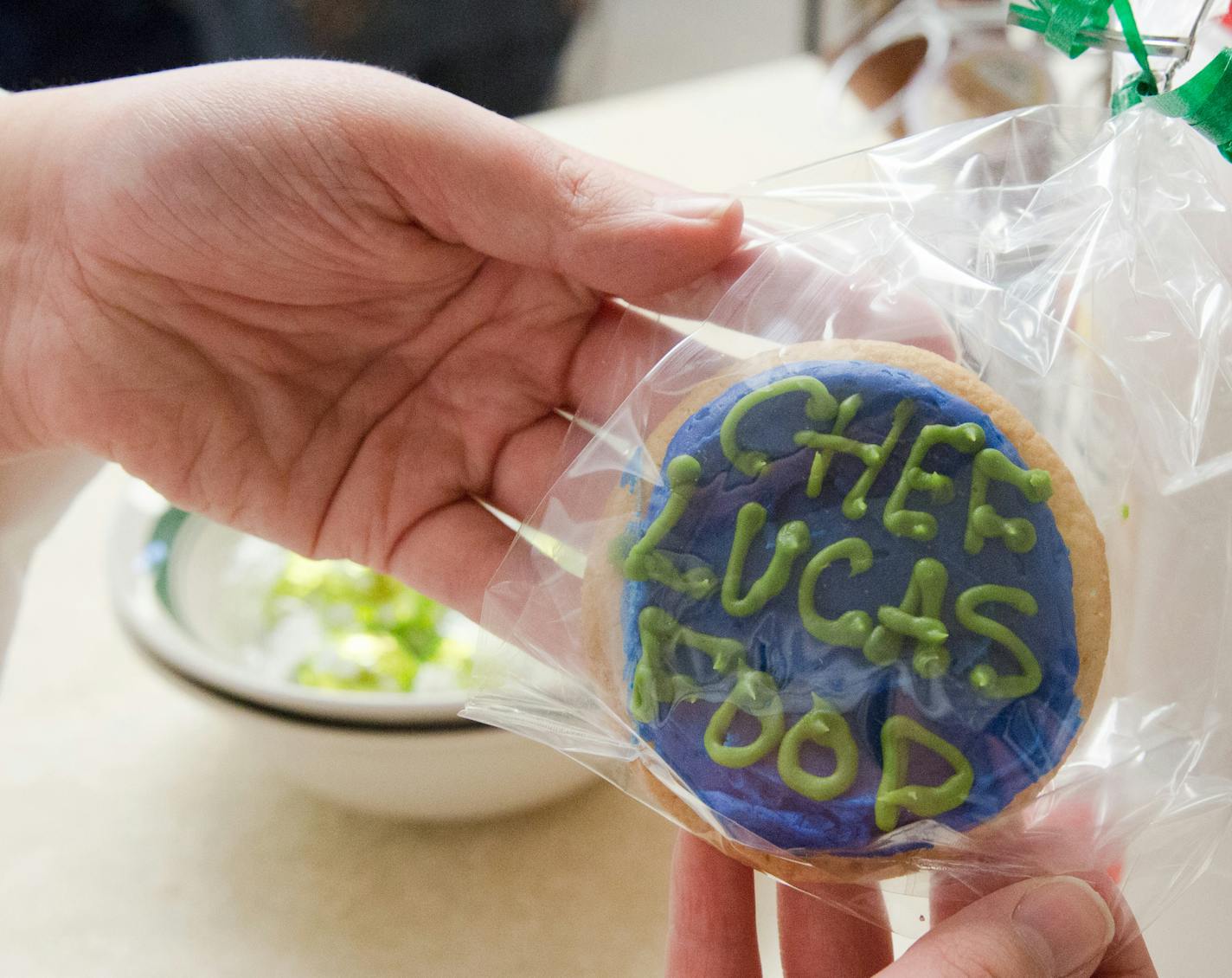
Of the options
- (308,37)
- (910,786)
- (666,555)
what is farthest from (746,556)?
(308,37)

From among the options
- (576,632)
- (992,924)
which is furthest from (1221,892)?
(576,632)

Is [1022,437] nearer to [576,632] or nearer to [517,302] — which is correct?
[576,632]

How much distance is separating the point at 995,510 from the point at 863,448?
8 cm

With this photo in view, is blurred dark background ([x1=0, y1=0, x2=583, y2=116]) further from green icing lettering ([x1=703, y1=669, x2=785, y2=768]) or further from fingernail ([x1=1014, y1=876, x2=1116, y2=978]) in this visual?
fingernail ([x1=1014, y1=876, x2=1116, y2=978])

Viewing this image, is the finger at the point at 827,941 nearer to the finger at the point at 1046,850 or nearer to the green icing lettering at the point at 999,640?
the finger at the point at 1046,850

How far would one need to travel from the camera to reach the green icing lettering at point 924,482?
599 mm

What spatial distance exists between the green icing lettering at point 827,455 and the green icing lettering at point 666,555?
63 millimetres

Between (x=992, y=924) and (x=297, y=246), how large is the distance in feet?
2.07

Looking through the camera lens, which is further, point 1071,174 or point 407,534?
point 407,534

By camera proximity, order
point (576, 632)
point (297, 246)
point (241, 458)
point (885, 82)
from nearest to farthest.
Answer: point (576, 632) < point (297, 246) < point (241, 458) < point (885, 82)

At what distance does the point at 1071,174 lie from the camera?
656 mm

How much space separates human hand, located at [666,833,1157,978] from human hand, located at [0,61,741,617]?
0.29 metres

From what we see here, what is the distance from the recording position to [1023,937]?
1.90ft

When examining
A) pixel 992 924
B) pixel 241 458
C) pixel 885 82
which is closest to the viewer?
pixel 992 924
